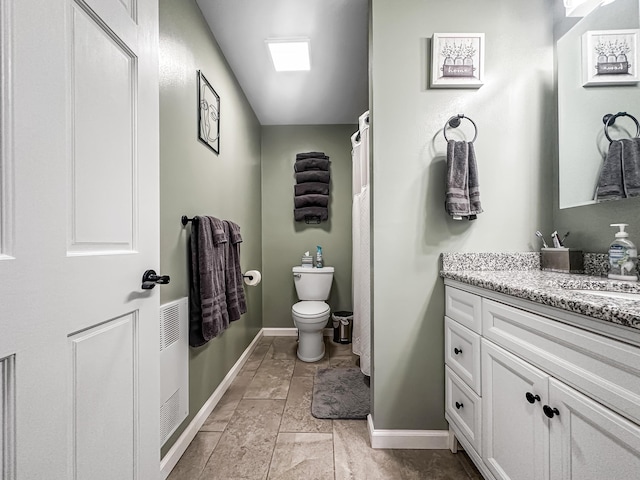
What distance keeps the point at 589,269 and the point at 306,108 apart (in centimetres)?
248

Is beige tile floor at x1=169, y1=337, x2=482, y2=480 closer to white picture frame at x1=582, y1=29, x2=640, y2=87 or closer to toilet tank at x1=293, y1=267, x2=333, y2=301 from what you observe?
toilet tank at x1=293, y1=267, x2=333, y2=301

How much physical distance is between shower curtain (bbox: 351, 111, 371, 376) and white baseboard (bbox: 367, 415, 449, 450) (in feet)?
1.37

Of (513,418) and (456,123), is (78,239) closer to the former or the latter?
(513,418)

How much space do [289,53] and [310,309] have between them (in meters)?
2.00

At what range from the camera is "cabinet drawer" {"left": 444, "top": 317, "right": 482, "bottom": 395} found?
1.06 metres

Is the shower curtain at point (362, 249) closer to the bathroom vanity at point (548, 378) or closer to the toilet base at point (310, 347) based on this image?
the toilet base at point (310, 347)

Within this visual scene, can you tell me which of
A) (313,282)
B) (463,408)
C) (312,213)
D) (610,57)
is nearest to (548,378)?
(463,408)

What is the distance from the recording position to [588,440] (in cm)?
64

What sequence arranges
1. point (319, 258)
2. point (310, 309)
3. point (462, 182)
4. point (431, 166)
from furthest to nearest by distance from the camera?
1. point (319, 258)
2. point (310, 309)
3. point (431, 166)
4. point (462, 182)

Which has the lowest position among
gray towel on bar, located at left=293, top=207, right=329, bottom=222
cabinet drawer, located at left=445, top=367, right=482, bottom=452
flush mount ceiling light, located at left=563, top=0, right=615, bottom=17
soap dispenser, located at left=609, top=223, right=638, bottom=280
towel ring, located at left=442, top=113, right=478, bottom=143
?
cabinet drawer, located at left=445, top=367, right=482, bottom=452

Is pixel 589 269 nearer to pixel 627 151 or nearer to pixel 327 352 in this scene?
pixel 627 151

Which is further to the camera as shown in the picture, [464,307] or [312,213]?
[312,213]

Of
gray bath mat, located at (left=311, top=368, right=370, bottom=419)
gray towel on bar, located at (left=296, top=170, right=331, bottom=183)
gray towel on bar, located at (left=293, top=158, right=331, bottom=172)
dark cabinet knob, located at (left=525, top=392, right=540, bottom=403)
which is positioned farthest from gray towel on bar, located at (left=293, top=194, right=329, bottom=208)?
dark cabinet knob, located at (left=525, top=392, right=540, bottom=403)

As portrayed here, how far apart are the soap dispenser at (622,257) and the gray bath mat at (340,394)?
139 centimetres
